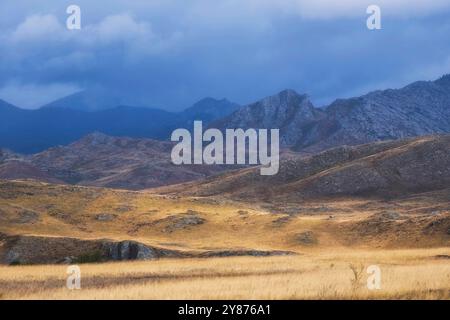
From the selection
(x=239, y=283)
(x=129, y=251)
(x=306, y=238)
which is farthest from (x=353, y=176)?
(x=239, y=283)

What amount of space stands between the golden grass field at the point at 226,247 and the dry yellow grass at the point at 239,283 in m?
0.06

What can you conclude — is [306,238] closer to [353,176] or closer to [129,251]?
[129,251]

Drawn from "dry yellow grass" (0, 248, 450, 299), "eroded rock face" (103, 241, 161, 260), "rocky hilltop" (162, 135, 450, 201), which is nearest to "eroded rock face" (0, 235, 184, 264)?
"eroded rock face" (103, 241, 161, 260)

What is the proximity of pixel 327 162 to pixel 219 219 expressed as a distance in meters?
89.3

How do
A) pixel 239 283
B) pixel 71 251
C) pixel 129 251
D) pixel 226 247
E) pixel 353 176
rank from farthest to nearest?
pixel 353 176 → pixel 226 247 → pixel 71 251 → pixel 129 251 → pixel 239 283

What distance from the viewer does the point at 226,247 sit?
60.4 metres

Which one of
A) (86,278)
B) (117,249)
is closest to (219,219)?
(117,249)

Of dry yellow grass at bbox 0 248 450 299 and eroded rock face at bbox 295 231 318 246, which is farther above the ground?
eroded rock face at bbox 295 231 318 246

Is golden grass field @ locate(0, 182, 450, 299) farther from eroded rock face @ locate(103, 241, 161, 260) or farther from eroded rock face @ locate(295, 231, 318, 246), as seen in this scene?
eroded rock face @ locate(103, 241, 161, 260)

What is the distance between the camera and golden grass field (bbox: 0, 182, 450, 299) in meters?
23.2

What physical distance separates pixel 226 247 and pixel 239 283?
111 feet

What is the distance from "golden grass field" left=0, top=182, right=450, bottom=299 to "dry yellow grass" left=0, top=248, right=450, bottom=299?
0.18ft

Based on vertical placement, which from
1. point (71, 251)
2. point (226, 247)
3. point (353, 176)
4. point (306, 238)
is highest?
Result: point (353, 176)

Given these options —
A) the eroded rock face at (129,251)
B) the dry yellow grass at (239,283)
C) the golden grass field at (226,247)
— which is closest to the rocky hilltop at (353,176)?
the golden grass field at (226,247)
